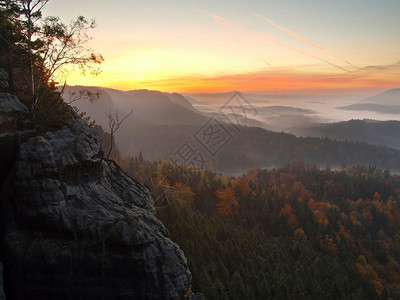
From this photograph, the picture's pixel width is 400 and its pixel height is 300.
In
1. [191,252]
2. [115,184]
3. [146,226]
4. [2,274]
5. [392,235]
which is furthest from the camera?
[392,235]

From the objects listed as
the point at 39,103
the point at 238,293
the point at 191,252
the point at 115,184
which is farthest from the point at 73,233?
the point at 191,252

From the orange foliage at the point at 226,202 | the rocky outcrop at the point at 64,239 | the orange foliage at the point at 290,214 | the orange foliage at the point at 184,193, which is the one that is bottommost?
the orange foliage at the point at 290,214

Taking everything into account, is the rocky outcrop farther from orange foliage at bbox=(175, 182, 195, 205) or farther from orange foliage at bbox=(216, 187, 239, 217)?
orange foliage at bbox=(216, 187, 239, 217)

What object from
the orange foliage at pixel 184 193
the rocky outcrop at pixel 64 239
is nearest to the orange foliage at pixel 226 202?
the orange foliage at pixel 184 193

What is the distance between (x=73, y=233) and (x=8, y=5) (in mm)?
18196

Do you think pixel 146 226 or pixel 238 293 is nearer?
pixel 146 226

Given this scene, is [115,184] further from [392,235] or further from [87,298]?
[392,235]

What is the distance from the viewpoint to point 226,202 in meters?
111

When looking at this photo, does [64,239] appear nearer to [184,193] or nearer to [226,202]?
[184,193]

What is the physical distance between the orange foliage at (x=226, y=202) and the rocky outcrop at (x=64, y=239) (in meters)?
89.6

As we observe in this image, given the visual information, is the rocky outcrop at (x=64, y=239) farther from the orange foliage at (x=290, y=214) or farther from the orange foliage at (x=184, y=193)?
the orange foliage at (x=290, y=214)

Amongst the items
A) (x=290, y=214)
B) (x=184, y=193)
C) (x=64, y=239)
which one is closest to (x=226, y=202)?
(x=184, y=193)

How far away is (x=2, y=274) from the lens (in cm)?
1589

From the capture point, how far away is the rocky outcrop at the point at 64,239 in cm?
1638
